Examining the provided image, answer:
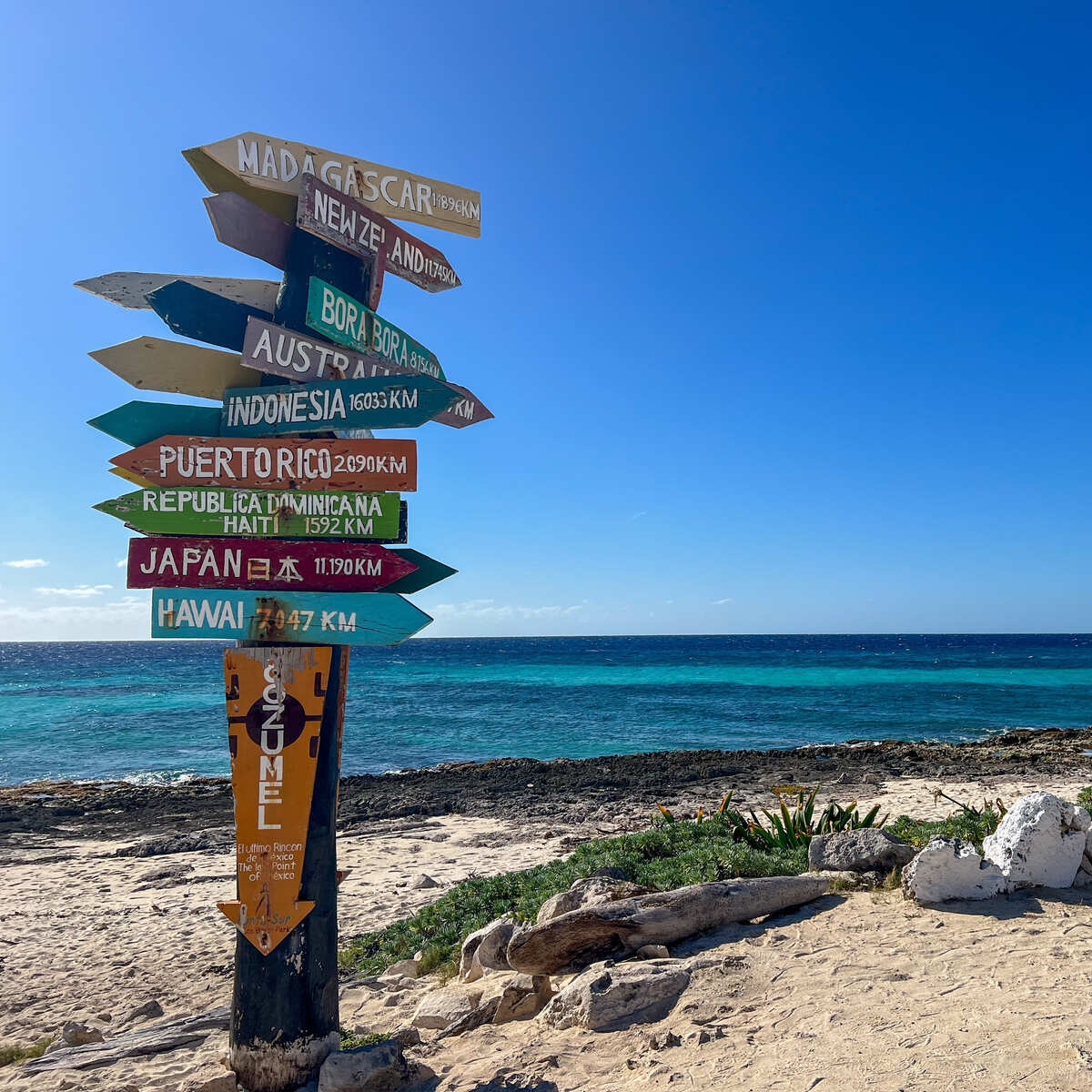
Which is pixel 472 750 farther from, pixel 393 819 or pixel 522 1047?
pixel 522 1047

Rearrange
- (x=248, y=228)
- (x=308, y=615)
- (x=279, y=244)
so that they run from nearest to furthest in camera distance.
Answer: (x=308, y=615) < (x=248, y=228) < (x=279, y=244)

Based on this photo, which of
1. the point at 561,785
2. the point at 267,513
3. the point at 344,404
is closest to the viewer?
the point at 267,513

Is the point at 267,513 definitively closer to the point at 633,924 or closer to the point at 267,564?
the point at 267,564

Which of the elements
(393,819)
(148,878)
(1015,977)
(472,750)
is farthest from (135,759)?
(1015,977)

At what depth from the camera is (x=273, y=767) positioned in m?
4.13

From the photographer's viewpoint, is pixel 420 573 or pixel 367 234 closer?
pixel 420 573

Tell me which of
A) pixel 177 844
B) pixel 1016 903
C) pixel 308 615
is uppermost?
pixel 308 615

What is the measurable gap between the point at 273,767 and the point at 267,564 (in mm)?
1118

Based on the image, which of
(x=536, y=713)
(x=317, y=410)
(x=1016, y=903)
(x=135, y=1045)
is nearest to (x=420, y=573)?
(x=317, y=410)

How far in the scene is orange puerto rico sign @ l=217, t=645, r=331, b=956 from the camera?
4090 millimetres

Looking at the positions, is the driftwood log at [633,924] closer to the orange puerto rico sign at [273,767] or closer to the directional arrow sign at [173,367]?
the orange puerto rico sign at [273,767]

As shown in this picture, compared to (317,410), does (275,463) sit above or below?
below

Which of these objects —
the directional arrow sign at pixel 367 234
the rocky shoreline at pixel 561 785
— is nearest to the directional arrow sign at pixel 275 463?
the directional arrow sign at pixel 367 234

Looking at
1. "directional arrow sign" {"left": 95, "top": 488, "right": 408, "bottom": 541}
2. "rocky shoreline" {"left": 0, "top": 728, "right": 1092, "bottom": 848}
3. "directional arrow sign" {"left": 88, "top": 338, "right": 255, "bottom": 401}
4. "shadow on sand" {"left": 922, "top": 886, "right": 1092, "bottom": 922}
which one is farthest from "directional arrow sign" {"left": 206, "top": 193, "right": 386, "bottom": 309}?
"rocky shoreline" {"left": 0, "top": 728, "right": 1092, "bottom": 848}
